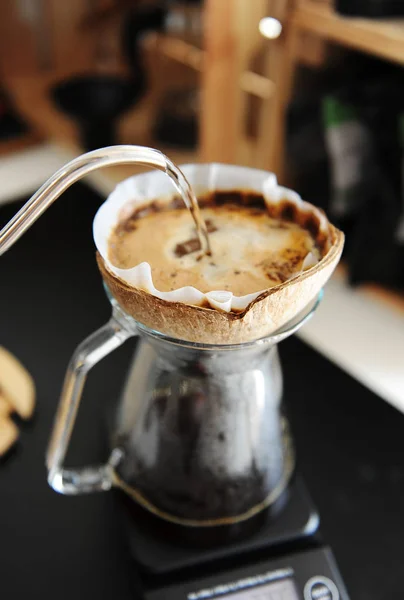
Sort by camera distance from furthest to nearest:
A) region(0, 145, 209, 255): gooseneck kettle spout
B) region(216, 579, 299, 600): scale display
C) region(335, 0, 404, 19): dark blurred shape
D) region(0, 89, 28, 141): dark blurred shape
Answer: region(0, 89, 28, 141): dark blurred shape → region(335, 0, 404, 19): dark blurred shape → region(216, 579, 299, 600): scale display → region(0, 145, 209, 255): gooseneck kettle spout

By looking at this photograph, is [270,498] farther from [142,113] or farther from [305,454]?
[142,113]

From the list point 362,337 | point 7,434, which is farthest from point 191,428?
point 362,337

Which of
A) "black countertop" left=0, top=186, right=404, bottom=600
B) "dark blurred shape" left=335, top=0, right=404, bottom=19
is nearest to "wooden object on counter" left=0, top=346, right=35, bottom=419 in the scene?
"black countertop" left=0, top=186, right=404, bottom=600

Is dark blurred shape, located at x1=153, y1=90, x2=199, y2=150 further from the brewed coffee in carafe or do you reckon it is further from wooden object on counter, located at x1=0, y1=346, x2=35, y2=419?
the brewed coffee in carafe

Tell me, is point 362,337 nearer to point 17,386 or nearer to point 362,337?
point 362,337

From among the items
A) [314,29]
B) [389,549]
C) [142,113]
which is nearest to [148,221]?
[389,549]

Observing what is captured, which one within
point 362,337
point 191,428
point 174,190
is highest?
point 174,190
